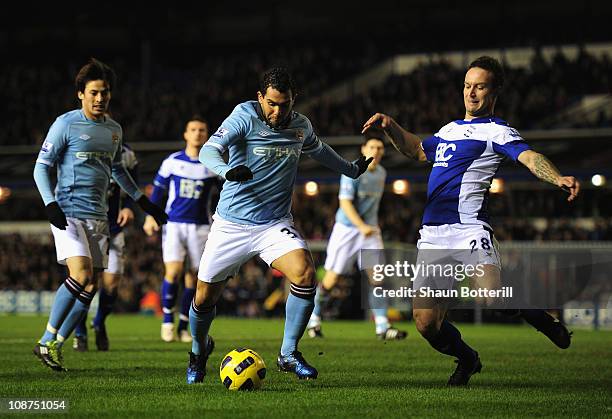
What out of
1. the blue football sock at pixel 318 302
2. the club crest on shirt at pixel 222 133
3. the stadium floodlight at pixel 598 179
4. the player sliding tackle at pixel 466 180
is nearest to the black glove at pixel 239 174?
the club crest on shirt at pixel 222 133

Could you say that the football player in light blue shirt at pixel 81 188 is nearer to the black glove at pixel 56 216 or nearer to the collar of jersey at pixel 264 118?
the black glove at pixel 56 216

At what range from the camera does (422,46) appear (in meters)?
Answer: 39.5

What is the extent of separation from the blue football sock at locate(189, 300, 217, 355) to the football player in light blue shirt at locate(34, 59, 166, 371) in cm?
159

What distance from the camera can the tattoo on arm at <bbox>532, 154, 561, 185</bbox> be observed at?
7.07 meters

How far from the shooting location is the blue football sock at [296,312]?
7.97m

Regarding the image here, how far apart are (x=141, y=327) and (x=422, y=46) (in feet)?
79.2

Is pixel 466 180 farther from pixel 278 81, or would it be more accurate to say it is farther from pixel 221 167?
pixel 221 167

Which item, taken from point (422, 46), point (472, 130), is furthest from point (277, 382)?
point (422, 46)

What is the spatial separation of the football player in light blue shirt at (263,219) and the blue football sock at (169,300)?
17.4 ft

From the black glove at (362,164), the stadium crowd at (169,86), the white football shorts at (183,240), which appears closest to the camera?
the black glove at (362,164)

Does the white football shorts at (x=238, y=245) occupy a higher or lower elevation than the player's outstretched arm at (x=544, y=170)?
lower

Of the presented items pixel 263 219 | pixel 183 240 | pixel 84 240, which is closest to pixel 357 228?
pixel 183 240

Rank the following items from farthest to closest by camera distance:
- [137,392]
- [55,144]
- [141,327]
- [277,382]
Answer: [141,327] < [55,144] < [277,382] < [137,392]

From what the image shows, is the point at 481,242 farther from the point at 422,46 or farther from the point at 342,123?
the point at 422,46
